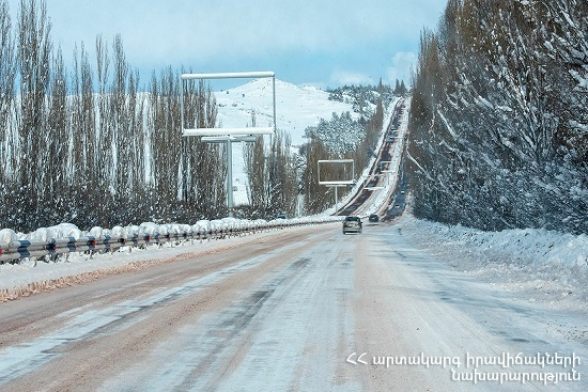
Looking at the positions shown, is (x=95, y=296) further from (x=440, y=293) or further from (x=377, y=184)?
(x=377, y=184)

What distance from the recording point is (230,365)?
734 centimetres

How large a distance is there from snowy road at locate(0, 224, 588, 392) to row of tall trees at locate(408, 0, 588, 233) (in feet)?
17.5

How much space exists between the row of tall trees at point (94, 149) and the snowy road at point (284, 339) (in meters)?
22.4

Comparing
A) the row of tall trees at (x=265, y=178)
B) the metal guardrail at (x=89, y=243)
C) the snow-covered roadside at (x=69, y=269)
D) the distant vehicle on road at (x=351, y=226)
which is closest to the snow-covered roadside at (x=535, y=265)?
the snow-covered roadside at (x=69, y=269)

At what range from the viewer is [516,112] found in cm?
2314

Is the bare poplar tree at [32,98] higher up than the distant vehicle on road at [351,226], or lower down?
higher up

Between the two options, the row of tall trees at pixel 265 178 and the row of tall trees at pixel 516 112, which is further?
the row of tall trees at pixel 265 178

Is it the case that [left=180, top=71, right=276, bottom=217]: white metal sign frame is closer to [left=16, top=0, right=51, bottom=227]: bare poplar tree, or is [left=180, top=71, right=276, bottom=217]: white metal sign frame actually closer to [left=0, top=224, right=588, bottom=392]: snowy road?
[left=16, top=0, right=51, bottom=227]: bare poplar tree

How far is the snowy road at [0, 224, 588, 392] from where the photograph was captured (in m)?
6.70

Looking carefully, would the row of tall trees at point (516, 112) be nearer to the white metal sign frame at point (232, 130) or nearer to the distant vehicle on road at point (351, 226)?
the white metal sign frame at point (232, 130)

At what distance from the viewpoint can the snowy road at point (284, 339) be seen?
6.70m

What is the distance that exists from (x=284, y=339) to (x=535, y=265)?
9.88 m

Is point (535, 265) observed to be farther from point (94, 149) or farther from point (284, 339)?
point (94, 149)

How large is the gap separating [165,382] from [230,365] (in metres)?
0.91
